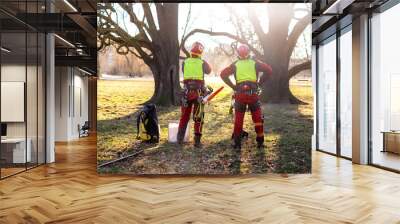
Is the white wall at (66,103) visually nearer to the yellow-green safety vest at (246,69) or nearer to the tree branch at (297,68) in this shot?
the yellow-green safety vest at (246,69)

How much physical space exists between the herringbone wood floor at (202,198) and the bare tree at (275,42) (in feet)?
4.84

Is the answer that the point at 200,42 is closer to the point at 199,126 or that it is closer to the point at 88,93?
the point at 199,126

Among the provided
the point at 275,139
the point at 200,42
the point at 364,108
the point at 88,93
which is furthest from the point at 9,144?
the point at 88,93

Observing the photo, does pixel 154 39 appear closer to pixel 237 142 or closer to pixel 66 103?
pixel 237 142

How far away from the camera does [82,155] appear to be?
1009cm

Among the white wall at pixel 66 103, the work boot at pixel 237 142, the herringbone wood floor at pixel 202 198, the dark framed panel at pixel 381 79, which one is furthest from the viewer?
the white wall at pixel 66 103

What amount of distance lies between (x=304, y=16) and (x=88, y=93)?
51.0 feet

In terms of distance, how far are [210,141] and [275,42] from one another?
2.03 meters

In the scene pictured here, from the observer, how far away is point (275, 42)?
6.80 meters

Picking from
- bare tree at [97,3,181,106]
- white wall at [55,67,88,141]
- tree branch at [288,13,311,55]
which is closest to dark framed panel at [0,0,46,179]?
bare tree at [97,3,181,106]

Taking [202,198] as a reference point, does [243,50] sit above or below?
above

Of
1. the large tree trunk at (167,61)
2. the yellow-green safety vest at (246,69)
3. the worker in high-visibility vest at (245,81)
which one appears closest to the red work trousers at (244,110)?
the worker in high-visibility vest at (245,81)

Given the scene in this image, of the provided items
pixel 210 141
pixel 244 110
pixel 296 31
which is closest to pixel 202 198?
pixel 210 141

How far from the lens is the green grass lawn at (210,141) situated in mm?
6691
